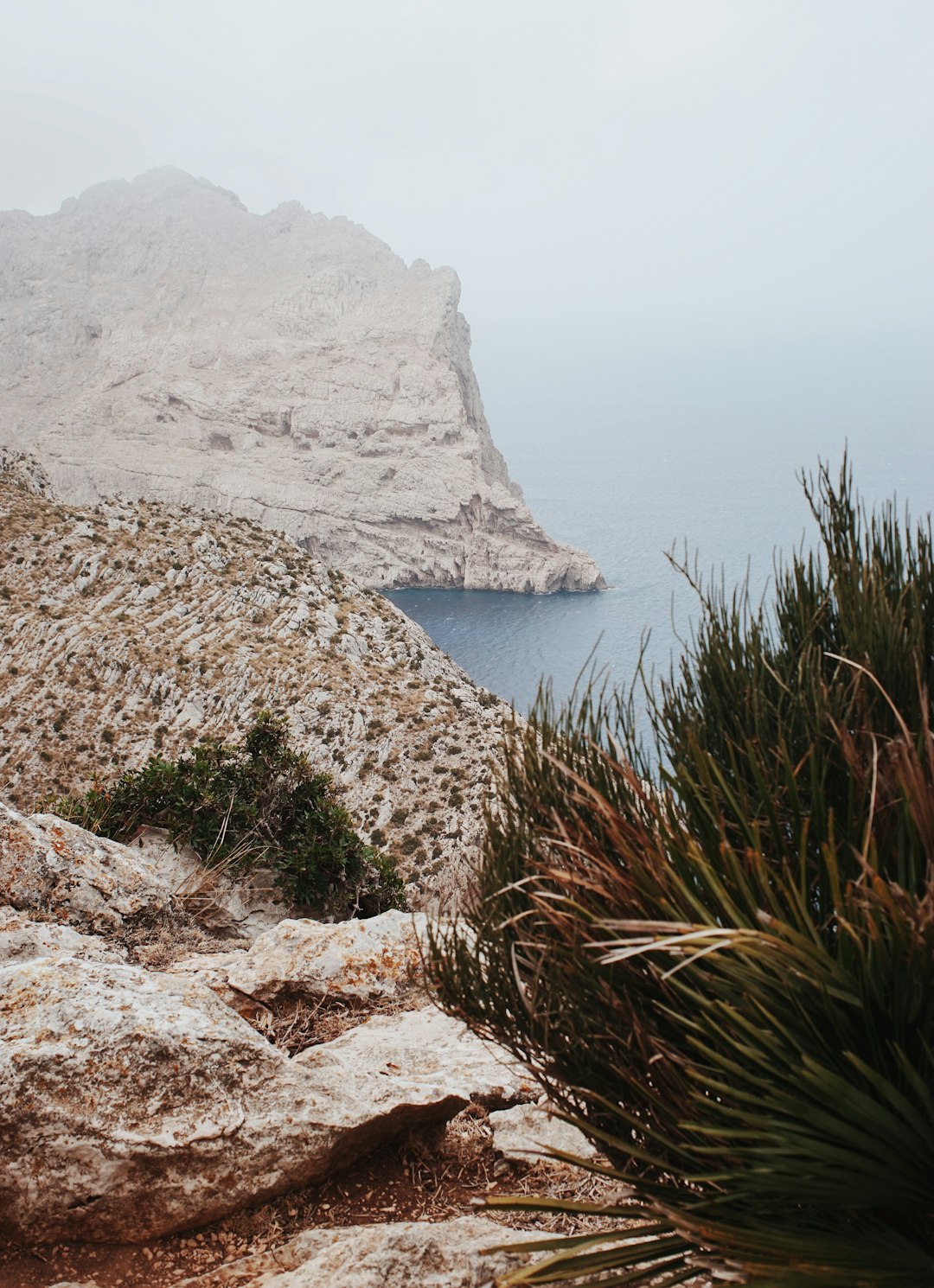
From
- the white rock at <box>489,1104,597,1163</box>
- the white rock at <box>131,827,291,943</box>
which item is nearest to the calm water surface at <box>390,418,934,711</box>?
the white rock at <box>131,827,291,943</box>

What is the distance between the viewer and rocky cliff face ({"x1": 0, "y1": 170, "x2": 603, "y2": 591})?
101375mm

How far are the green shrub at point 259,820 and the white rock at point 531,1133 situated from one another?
7.68 m

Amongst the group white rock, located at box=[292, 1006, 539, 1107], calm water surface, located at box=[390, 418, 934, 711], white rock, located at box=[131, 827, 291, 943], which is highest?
calm water surface, located at box=[390, 418, 934, 711]

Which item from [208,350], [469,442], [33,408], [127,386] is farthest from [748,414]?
[33,408]

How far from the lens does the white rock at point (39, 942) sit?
18.5 ft

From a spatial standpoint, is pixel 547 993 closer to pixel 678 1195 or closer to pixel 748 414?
pixel 678 1195

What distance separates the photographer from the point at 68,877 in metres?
7.51

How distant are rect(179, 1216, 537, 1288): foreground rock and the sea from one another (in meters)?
28.6

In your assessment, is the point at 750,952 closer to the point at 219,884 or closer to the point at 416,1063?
the point at 416,1063

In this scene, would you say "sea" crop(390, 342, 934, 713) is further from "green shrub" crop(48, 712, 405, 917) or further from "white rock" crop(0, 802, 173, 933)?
"white rock" crop(0, 802, 173, 933)

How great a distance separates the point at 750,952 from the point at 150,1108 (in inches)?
106

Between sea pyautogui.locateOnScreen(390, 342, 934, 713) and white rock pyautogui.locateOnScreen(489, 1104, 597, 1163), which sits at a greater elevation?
sea pyautogui.locateOnScreen(390, 342, 934, 713)

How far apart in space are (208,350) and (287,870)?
125m

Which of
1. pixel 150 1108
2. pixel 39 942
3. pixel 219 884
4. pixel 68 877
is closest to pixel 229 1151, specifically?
pixel 150 1108
